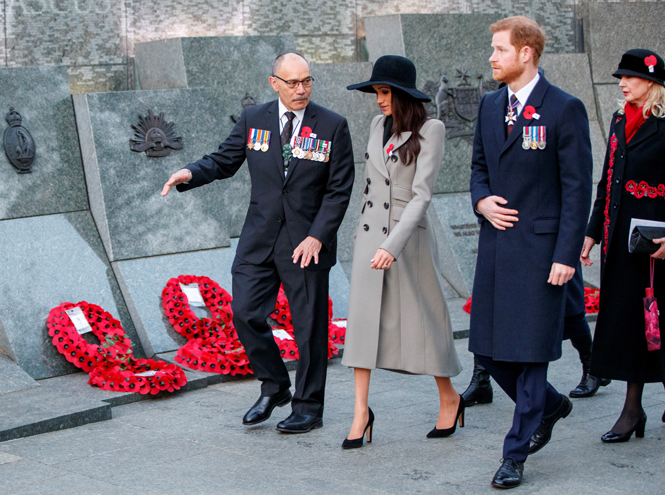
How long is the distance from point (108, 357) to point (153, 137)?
1.92 metres

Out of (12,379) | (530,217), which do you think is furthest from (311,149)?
(12,379)

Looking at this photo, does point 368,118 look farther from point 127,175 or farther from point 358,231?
point 358,231

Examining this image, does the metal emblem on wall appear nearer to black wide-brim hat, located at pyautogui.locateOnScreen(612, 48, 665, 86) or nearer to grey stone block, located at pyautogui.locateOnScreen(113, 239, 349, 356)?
grey stone block, located at pyautogui.locateOnScreen(113, 239, 349, 356)

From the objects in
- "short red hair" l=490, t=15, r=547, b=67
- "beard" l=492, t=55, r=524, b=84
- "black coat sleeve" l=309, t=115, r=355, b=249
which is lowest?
"black coat sleeve" l=309, t=115, r=355, b=249

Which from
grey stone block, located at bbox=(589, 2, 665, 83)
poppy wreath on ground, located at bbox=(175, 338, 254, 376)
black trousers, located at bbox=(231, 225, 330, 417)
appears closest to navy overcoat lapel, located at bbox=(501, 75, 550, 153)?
black trousers, located at bbox=(231, 225, 330, 417)

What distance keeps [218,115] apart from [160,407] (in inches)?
124

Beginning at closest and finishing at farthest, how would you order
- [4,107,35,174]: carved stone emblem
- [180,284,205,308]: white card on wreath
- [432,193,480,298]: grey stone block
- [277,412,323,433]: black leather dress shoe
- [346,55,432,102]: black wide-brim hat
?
[346,55,432,102]: black wide-brim hat → [277,412,323,433]: black leather dress shoe → [4,107,35,174]: carved stone emblem → [180,284,205,308]: white card on wreath → [432,193,480,298]: grey stone block

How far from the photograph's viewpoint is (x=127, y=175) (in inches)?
268

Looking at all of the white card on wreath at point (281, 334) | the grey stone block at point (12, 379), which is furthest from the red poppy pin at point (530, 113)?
the grey stone block at point (12, 379)

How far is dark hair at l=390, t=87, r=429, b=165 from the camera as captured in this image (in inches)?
168

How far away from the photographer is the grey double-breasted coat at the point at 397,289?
14.0 ft

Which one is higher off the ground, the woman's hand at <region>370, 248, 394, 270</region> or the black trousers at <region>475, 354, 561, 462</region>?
the woman's hand at <region>370, 248, 394, 270</region>

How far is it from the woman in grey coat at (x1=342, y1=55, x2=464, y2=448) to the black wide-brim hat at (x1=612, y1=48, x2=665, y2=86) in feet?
3.26

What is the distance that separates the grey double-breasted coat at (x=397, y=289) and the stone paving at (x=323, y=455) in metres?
0.45
